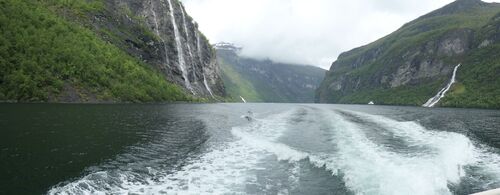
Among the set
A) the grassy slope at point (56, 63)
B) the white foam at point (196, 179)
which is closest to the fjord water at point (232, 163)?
the white foam at point (196, 179)

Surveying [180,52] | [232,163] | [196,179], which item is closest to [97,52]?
[180,52]

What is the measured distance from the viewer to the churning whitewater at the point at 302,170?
1842 cm

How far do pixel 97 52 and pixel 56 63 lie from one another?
23.1 m

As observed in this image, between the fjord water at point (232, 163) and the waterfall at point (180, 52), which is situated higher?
the waterfall at point (180, 52)

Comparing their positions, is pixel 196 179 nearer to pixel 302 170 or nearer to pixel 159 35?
pixel 302 170

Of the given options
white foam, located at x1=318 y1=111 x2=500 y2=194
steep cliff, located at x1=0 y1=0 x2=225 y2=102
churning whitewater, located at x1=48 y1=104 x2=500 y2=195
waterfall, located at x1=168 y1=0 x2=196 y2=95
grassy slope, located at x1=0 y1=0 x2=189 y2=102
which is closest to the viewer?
churning whitewater, located at x1=48 y1=104 x2=500 y2=195

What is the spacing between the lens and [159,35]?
6565 inches

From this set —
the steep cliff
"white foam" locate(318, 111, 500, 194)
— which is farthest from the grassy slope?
"white foam" locate(318, 111, 500, 194)

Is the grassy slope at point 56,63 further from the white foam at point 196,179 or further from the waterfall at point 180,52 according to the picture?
the white foam at point 196,179

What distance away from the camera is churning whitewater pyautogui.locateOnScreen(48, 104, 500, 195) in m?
18.4

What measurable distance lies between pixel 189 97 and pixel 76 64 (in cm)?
5728

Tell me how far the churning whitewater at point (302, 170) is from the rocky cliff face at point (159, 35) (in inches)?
4642

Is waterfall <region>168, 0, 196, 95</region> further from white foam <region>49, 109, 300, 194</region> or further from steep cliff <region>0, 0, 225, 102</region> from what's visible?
white foam <region>49, 109, 300, 194</region>

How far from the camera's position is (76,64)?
9388 cm
